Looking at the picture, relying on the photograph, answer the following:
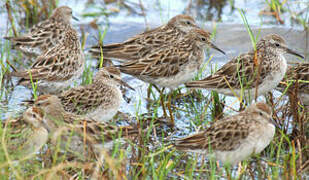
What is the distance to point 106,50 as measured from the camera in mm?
9617

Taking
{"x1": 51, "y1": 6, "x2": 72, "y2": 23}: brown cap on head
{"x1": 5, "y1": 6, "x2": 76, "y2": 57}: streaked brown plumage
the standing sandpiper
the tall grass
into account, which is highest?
{"x1": 51, "y1": 6, "x2": 72, "y2": 23}: brown cap on head

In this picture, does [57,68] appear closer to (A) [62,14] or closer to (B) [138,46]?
(B) [138,46]

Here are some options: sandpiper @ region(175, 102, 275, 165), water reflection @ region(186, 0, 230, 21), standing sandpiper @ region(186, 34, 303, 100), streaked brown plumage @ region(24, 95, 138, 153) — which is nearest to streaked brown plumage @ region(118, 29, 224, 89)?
standing sandpiper @ region(186, 34, 303, 100)

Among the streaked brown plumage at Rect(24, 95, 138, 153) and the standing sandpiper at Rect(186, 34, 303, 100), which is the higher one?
the standing sandpiper at Rect(186, 34, 303, 100)

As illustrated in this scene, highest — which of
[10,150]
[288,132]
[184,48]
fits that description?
[184,48]

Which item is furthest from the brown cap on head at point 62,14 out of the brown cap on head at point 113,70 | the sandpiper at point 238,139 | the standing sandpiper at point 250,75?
the sandpiper at point 238,139

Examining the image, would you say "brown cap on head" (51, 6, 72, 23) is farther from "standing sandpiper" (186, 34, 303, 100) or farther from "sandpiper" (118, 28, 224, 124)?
"standing sandpiper" (186, 34, 303, 100)

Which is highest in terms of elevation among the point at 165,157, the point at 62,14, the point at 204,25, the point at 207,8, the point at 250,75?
the point at 62,14

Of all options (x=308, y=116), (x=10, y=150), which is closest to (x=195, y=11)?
(x=308, y=116)

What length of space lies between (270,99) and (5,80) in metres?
4.63

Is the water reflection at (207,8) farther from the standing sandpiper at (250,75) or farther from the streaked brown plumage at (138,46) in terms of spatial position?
the standing sandpiper at (250,75)

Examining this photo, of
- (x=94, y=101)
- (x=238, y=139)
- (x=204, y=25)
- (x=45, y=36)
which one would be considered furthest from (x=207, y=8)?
(x=238, y=139)

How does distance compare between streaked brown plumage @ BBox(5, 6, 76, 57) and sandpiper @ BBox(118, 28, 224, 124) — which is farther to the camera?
streaked brown plumage @ BBox(5, 6, 76, 57)

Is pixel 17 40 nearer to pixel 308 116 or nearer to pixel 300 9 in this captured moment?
pixel 308 116
